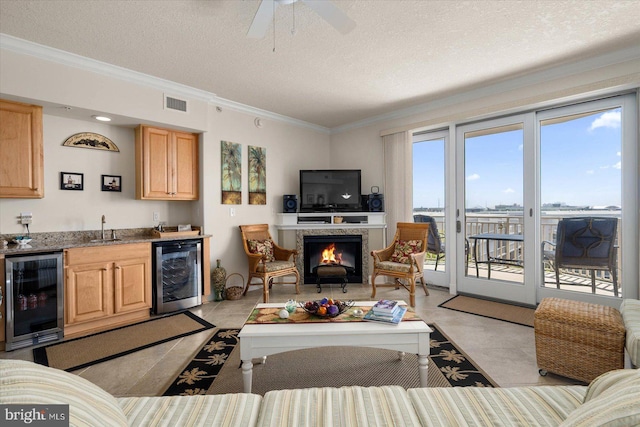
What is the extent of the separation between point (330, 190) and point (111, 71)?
3166 millimetres

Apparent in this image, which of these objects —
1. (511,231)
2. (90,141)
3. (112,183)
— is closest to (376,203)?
(511,231)

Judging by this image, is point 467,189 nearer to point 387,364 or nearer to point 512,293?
point 512,293

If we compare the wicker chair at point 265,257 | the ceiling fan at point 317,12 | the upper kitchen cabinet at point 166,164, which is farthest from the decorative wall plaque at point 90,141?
the ceiling fan at point 317,12

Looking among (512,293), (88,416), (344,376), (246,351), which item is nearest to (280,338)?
(246,351)

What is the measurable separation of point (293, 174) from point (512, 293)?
359 cm

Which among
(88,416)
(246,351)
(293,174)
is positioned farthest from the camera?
(293,174)

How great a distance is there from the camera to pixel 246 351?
1893 millimetres

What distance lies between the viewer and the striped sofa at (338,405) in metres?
0.83

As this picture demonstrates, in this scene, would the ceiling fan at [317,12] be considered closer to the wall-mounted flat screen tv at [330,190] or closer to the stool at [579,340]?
the stool at [579,340]

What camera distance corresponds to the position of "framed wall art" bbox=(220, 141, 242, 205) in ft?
13.9

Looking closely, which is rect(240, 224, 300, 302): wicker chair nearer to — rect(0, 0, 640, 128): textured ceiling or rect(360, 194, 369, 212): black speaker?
rect(360, 194, 369, 212): black speaker

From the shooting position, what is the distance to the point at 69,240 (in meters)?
3.32

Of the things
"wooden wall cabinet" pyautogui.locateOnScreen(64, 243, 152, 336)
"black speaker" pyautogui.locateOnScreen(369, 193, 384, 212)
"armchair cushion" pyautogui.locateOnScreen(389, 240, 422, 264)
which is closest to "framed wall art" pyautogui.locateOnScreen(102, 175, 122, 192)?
"wooden wall cabinet" pyautogui.locateOnScreen(64, 243, 152, 336)

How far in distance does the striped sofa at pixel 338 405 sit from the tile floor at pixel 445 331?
1042 millimetres
